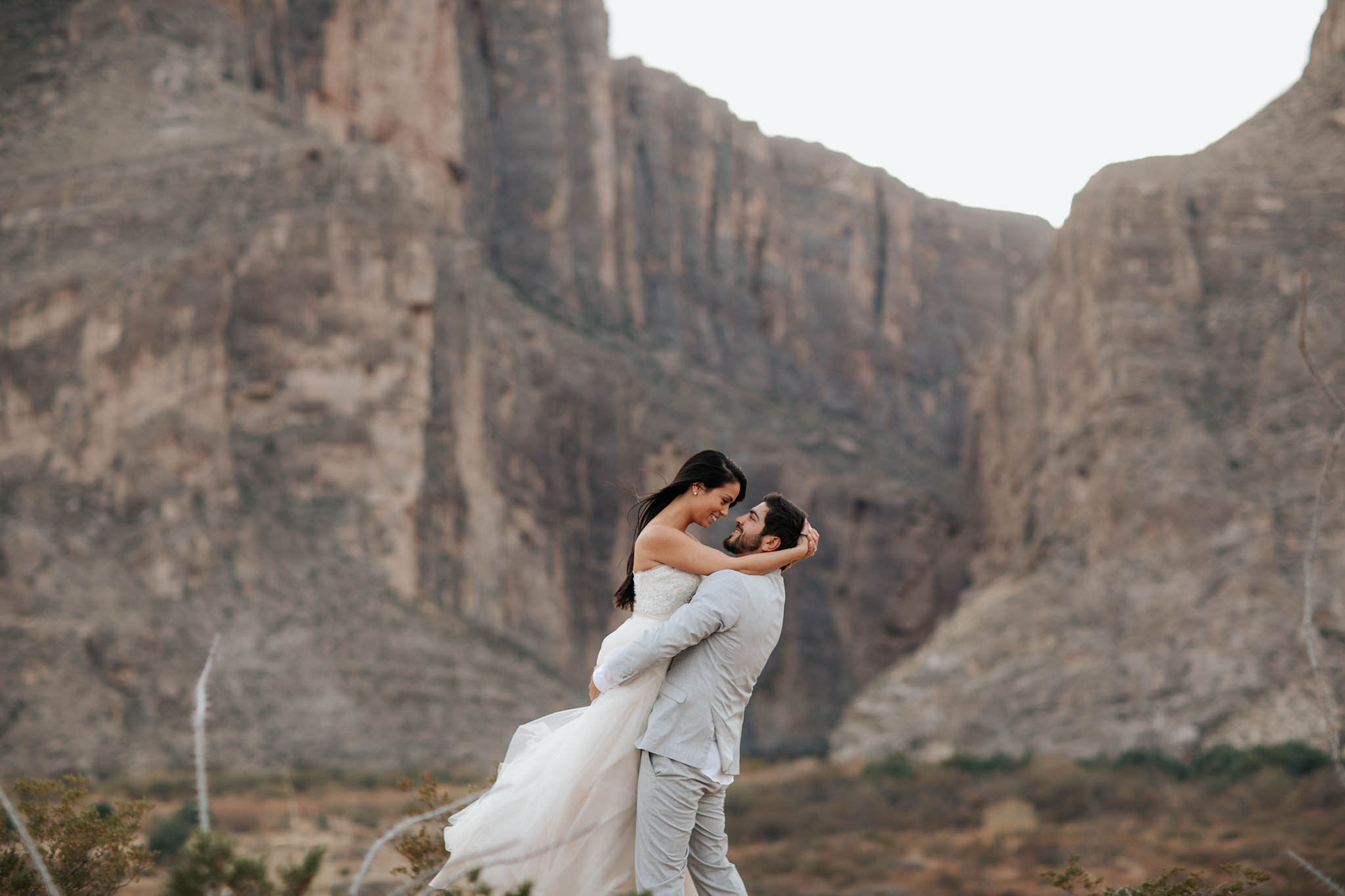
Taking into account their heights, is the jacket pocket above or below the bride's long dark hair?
below

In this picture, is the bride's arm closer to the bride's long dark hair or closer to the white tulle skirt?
the bride's long dark hair

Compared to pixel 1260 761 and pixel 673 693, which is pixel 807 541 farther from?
pixel 1260 761

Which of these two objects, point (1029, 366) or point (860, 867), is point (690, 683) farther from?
point (1029, 366)

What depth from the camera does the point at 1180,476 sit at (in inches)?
1299

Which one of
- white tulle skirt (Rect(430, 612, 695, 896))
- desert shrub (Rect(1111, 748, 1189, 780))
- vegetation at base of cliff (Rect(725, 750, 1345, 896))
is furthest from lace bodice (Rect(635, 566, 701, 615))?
desert shrub (Rect(1111, 748, 1189, 780))

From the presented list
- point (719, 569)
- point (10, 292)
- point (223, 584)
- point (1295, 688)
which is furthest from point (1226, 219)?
point (719, 569)

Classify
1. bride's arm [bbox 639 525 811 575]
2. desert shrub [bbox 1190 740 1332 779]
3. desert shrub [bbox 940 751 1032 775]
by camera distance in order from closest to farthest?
bride's arm [bbox 639 525 811 575] → desert shrub [bbox 1190 740 1332 779] → desert shrub [bbox 940 751 1032 775]

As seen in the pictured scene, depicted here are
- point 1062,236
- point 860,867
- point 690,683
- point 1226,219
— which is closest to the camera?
point 690,683

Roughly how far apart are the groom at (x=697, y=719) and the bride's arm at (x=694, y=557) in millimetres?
51

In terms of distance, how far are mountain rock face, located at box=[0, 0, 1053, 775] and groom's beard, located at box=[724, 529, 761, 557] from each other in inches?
920

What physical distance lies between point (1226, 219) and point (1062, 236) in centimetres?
535

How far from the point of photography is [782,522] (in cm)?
529

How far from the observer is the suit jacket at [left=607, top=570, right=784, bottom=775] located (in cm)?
483

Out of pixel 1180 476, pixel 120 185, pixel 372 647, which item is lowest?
pixel 372 647
